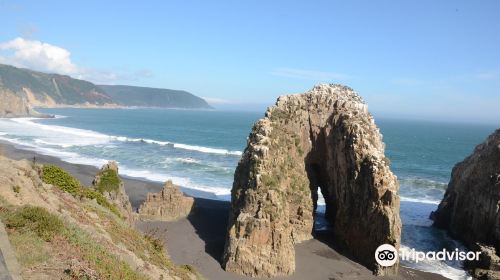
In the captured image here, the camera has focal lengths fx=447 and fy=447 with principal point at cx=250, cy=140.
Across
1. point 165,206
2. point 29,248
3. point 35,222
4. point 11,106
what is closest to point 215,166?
point 165,206

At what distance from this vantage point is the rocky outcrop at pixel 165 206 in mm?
37756

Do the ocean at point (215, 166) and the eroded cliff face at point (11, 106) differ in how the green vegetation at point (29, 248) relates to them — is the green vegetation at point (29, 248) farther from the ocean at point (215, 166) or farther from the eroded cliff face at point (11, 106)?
the eroded cliff face at point (11, 106)

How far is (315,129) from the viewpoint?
121 ft

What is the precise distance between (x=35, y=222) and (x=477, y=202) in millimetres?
32451

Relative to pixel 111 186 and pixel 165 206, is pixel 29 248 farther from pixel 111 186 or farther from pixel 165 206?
pixel 165 206

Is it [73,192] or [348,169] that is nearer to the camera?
[73,192]

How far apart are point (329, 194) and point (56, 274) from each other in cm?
2827

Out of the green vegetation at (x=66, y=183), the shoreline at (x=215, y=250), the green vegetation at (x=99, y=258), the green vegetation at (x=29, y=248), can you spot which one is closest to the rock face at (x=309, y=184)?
the shoreline at (x=215, y=250)

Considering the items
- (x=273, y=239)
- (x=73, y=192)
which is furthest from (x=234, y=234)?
(x=73, y=192)

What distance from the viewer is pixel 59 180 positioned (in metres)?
24.9

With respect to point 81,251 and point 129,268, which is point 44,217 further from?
point 129,268

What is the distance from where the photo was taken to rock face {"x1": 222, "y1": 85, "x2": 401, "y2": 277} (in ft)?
94.0

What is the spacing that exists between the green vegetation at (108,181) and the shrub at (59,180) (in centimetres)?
747

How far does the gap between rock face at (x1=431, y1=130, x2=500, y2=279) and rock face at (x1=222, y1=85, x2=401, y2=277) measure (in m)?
7.92
